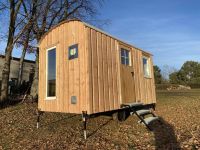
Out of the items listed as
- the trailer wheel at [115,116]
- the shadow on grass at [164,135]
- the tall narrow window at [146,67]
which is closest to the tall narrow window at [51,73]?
the trailer wheel at [115,116]

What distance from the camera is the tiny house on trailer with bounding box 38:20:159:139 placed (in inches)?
266

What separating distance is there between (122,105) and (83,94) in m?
2.07

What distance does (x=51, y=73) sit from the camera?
815cm

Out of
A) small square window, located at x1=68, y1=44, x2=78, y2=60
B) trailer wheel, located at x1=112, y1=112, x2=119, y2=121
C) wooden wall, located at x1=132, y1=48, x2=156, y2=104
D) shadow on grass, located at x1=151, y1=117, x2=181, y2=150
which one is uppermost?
small square window, located at x1=68, y1=44, x2=78, y2=60

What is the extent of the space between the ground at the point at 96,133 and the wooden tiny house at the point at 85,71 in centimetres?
78

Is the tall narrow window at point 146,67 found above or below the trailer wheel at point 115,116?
above

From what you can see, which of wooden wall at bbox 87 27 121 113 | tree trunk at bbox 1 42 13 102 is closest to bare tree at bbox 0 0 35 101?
tree trunk at bbox 1 42 13 102

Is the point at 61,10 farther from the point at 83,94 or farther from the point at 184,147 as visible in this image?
the point at 184,147

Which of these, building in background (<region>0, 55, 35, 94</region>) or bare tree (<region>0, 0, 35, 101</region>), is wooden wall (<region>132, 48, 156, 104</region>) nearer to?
bare tree (<region>0, 0, 35, 101</region>)

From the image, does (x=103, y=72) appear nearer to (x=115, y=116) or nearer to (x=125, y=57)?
(x=125, y=57)

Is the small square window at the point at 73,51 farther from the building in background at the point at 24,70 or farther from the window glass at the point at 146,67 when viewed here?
the building in background at the point at 24,70

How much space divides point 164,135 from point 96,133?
2.21 meters

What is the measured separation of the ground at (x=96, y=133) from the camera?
574 centimetres

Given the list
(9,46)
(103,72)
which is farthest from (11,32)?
(103,72)
